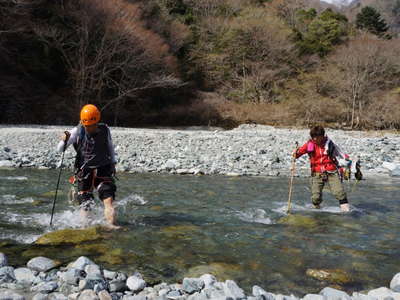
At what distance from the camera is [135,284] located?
12.7ft

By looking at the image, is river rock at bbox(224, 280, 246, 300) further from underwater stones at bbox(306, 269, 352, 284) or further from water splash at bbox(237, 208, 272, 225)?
water splash at bbox(237, 208, 272, 225)

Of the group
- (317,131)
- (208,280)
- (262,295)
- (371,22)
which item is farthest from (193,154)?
(371,22)

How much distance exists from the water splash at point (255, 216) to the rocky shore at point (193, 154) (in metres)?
4.41

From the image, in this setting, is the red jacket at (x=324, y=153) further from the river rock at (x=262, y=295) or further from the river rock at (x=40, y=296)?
the river rock at (x=40, y=296)

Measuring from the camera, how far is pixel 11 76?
26516mm

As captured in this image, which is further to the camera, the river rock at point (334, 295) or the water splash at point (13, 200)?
the water splash at point (13, 200)

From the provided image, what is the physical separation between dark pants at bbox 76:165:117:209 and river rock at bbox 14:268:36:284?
7.10ft

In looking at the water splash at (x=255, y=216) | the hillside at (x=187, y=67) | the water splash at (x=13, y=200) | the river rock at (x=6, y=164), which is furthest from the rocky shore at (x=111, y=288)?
the hillside at (x=187, y=67)

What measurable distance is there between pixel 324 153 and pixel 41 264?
18.2ft

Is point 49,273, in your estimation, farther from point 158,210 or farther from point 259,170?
point 259,170

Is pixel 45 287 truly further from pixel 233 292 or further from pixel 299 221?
pixel 299 221

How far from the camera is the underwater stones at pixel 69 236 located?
531 cm

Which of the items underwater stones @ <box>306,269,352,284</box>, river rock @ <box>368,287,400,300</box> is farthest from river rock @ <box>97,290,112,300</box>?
river rock @ <box>368,287,400,300</box>

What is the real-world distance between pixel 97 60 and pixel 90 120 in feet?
79.7
